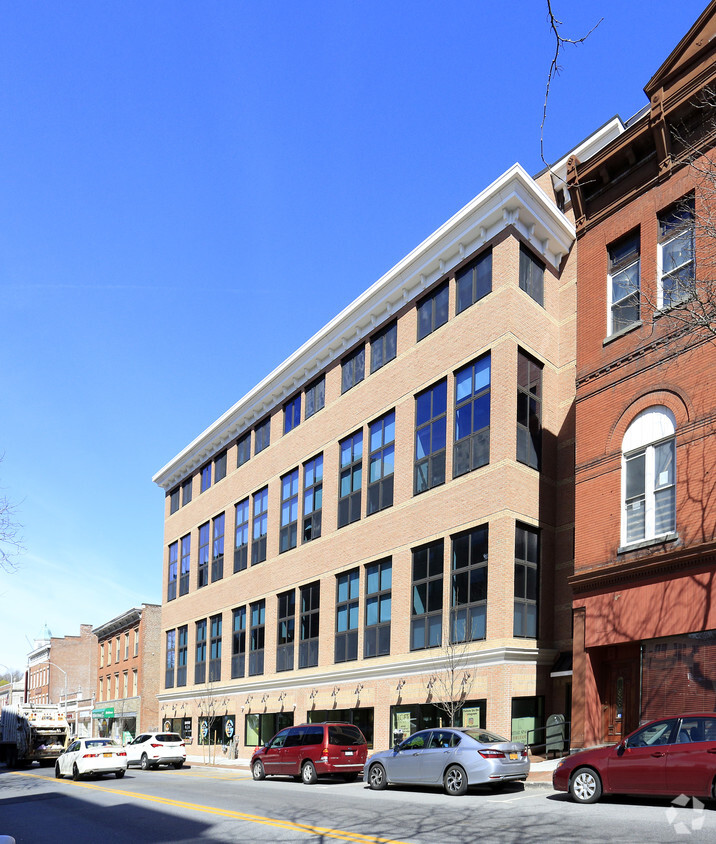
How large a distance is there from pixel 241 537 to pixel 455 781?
1067 inches

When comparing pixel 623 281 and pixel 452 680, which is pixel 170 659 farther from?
pixel 623 281

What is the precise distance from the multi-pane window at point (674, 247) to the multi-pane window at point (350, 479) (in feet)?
50.5

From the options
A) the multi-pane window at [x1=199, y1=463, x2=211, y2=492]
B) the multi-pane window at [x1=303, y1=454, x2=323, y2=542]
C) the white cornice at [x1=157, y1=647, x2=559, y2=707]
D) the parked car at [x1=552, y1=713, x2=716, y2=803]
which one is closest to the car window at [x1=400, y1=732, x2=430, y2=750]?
the parked car at [x1=552, y1=713, x2=716, y2=803]

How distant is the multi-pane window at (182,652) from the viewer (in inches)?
2015

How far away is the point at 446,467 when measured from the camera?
29.8m

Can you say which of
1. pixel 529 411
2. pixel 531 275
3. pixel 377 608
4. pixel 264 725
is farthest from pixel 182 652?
pixel 531 275

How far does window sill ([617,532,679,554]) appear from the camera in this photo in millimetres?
20359

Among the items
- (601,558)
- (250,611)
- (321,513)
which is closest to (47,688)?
(250,611)

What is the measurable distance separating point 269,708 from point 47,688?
6432cm

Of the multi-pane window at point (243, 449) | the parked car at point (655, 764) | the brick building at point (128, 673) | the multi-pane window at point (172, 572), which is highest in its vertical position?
the multi-pane window at point (243, 449)

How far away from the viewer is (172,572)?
55.3 metres

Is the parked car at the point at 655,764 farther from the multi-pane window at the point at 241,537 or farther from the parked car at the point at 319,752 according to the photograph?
the multi-pane window at the point at 241,537

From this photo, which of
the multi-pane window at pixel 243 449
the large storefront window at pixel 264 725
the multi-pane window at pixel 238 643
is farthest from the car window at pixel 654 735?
the multi-pane window at pixel 243 449

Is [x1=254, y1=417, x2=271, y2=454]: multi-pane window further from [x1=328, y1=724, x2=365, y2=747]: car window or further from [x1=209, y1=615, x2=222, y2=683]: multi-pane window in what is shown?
[x1=328, y1=724, x2=365, y2=747]: car window
